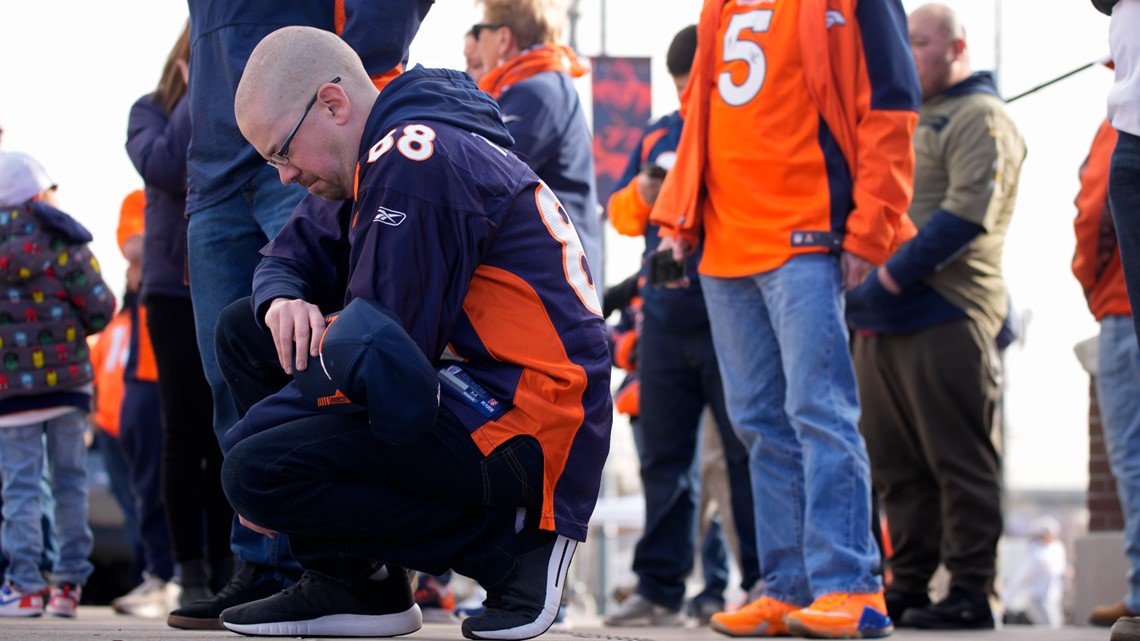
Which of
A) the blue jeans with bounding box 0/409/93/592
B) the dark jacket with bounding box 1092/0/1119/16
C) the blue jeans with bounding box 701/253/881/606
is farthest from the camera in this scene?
the blue jeans with bounding box 0/409/93/592

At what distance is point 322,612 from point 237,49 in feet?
4.96

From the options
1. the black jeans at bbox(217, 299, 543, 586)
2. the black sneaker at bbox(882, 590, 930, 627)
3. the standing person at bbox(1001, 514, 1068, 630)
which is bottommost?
the standing person at bbox(1001, 514, 1068, 630)

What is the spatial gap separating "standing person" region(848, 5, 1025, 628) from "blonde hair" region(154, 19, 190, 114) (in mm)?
2635

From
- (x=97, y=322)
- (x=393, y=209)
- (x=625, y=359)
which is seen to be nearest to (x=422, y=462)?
(x=393, y=209)

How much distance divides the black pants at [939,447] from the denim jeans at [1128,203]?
6.91 ft

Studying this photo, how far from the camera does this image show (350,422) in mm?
2902

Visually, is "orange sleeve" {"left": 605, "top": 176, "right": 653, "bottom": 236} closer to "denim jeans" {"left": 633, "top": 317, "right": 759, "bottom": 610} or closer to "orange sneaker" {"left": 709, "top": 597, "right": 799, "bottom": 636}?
"denim jeans" {"left": 633, "top": 317, "right": 759, "bottom": 610}

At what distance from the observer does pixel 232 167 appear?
3.71 metres

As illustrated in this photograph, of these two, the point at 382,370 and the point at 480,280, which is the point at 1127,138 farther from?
the point at 382,370

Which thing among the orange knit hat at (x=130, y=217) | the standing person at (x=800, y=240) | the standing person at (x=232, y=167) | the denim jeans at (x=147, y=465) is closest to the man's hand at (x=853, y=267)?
the standing person at (x=800, y=240)

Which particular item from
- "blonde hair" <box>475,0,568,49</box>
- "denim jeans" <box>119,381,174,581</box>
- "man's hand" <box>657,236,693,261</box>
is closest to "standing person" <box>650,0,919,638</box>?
"man's hand" <box>657,236,693,261</box>

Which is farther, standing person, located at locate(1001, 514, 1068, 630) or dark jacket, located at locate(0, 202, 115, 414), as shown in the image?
standing person, located at locate(1001, 514, 1068, 630)

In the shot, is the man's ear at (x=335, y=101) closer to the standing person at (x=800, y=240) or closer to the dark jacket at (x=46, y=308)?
the standing person at (x=800, y=240)

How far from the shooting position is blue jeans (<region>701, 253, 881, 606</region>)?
13.1 feet
